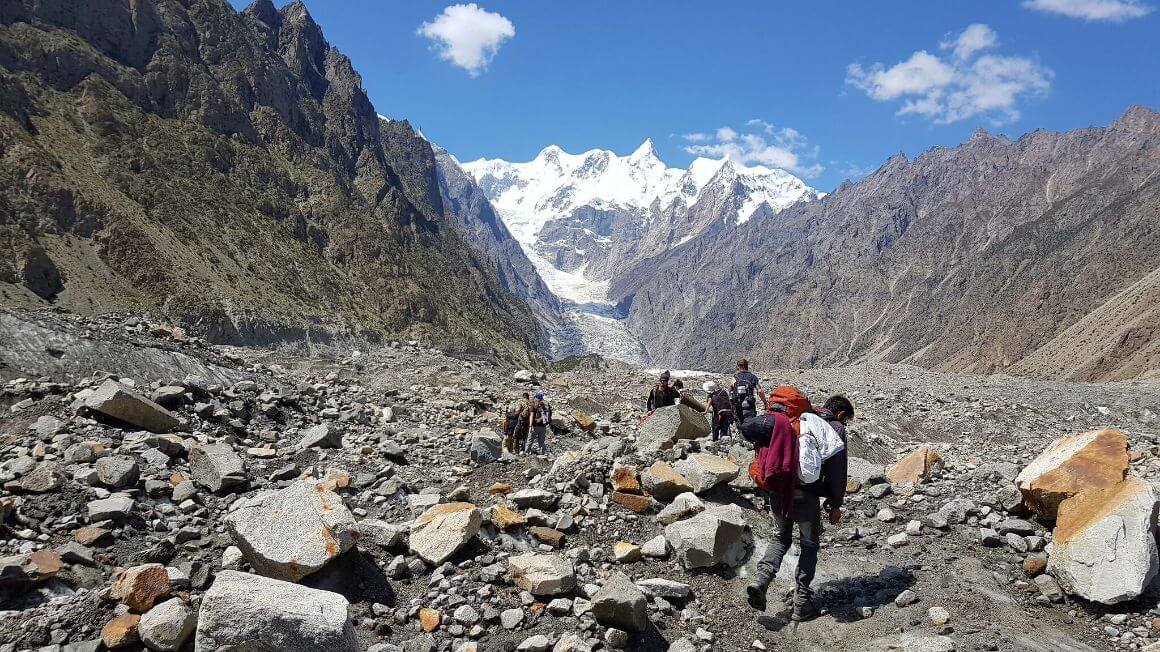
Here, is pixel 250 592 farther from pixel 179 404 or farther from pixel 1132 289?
pixel 1132 289

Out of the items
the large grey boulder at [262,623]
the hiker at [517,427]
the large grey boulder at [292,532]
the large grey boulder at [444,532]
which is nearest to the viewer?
the large grey boulder at [262,623]

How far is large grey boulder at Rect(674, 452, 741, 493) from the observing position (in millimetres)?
8812

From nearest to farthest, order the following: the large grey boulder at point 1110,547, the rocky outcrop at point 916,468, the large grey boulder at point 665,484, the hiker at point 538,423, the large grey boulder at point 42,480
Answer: the large grey boulder at point 1110,547 → the large grey boulder at point 42,480 → the large grey boulder at point 665,484 → the rocky outcrop at point 916,468 → the hiker at point 538,423

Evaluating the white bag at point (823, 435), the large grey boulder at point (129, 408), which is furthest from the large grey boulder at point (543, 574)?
the large grey boulder at point (129, 408)

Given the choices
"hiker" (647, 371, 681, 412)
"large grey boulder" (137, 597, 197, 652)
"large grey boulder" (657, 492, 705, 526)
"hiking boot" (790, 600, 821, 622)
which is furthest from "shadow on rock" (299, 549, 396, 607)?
"hiker" (647, 371, 681, 412)

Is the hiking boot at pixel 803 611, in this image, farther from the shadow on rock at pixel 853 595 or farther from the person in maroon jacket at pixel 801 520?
the shadow on rock at pixel 853 595

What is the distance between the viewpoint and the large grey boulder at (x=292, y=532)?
21.3ft

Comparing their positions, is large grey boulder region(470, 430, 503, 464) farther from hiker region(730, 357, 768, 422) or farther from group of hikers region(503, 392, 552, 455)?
hiker region(730, 357, 768, 422)

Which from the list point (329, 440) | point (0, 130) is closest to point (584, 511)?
point (329, 440)

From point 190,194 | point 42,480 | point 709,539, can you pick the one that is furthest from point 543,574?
point 190,194

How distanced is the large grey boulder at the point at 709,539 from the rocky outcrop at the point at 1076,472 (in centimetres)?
330

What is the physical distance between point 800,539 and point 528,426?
918 centimetres

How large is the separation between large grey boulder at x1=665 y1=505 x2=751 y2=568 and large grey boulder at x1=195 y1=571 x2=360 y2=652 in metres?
3.67

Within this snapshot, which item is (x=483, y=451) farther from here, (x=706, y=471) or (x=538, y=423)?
(x=706, y=471)
